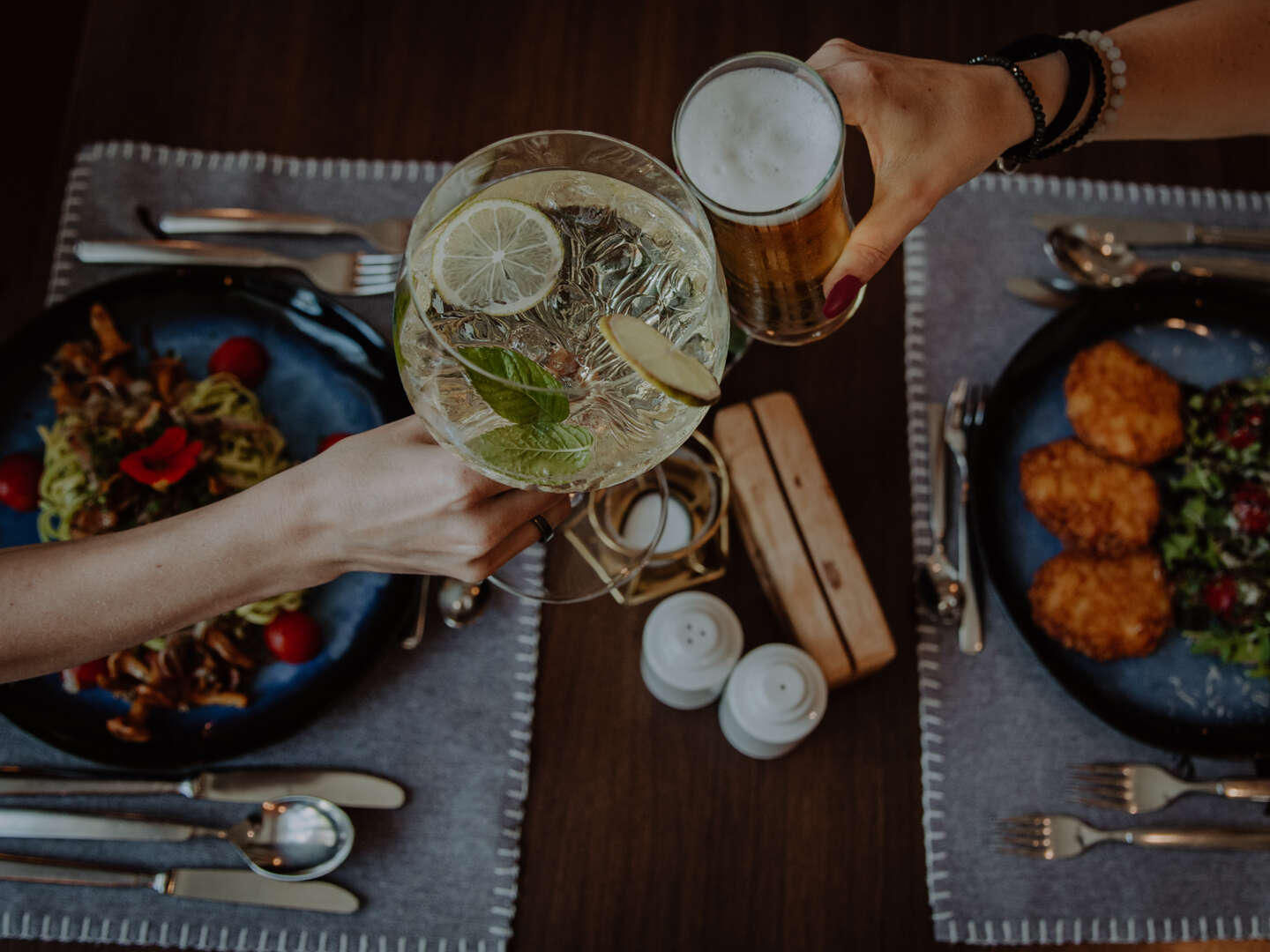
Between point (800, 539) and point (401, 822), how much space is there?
834 mm

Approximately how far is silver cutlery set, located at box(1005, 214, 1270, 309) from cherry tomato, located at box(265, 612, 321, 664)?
1.44 metres

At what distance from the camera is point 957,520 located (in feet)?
5.28

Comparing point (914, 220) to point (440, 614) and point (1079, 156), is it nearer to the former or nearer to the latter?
point (1079, 156)

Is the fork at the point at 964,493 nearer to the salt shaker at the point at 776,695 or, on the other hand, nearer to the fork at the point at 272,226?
the salt shaker at the point at 776,695

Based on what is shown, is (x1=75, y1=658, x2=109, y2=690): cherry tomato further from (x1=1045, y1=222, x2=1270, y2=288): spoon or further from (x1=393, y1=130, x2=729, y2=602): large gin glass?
(x1=1045, y1=222, x2=1270, y2=288): spoon

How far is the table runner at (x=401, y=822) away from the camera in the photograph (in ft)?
4.65

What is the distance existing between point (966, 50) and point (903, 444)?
0.88 m

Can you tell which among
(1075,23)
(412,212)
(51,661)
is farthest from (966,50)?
(51,661)

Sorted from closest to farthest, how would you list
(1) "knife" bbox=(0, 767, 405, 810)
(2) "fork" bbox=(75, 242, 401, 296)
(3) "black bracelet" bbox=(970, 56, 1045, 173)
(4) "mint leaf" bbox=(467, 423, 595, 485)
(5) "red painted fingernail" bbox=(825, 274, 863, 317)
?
1. (4) "mint leaf" bbox=(467, 423, 595, 485)
2. (5) "red painted fingernail" bbox=(825, 274, 863, 317)
3. (3) "black bracelet" bbox=(970, 56, 1045, 173)
4. (1) "knife" bbox=(0, 767, 405, 810)
5. (2) "fork" bbox=(75, 242, 401, 296)

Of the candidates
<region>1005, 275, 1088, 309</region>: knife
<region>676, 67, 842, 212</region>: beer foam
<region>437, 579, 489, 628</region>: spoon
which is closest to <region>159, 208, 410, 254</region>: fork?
<region>437, 579, 489, 628</region>: spoon

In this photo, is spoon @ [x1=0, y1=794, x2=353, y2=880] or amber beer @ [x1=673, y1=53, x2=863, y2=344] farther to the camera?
spoon @ [x1=0, y1=794, x2=353, y2=880]

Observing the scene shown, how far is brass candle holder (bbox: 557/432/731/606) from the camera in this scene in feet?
4.83

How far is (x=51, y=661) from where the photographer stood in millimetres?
1180

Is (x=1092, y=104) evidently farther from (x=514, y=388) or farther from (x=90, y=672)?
(x=90, y=672)
